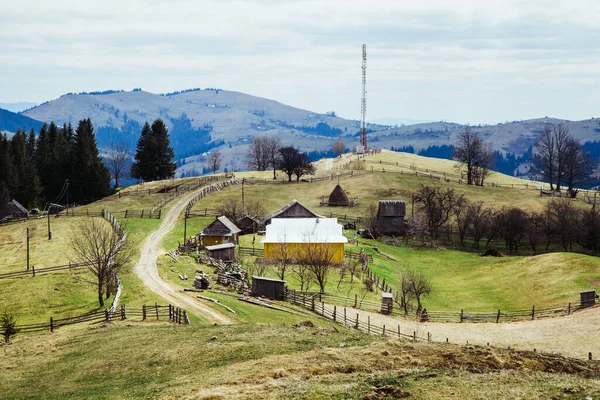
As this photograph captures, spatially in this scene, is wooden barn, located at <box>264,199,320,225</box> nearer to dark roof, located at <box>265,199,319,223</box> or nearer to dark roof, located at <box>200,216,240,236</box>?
dark roof, located at <box>265,199,319,223</box>

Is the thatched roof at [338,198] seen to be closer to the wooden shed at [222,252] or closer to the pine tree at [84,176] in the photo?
the wooden shed at [222,252]

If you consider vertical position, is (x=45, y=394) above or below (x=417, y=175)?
below

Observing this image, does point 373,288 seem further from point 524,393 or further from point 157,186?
point 157,186

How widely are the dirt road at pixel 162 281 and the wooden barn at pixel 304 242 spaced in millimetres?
11987

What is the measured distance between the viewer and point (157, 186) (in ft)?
394

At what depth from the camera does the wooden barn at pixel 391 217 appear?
299 feet

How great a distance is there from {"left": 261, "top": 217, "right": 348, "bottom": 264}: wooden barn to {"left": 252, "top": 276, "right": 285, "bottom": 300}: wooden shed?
8.57 metres

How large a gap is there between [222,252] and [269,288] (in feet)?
45.6

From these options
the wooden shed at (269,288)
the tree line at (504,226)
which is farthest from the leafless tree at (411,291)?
the tree line at (504,226)

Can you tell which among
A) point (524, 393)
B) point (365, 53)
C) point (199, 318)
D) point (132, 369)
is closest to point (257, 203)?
point (199, 318)

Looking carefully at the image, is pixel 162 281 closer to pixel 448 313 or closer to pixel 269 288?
pixel 269 288

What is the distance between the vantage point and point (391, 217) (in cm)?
9131

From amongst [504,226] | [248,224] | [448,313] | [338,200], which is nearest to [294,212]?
[248,224]

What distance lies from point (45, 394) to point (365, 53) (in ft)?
510
